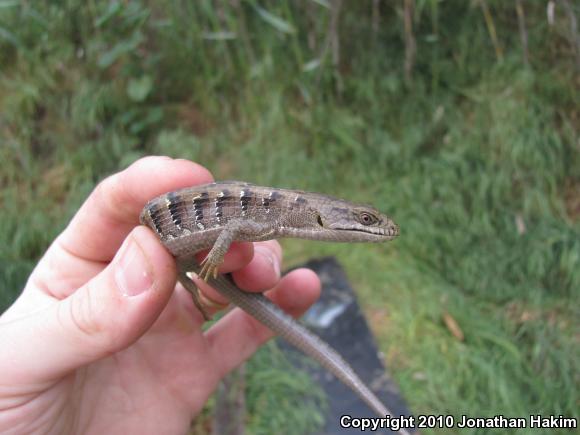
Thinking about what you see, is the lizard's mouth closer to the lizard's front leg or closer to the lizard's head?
the lizard's head

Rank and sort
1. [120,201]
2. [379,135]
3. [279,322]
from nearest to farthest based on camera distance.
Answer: [120,201] → [279,322] → [379,135]

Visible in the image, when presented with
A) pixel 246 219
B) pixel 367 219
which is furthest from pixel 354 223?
pixel 246 219

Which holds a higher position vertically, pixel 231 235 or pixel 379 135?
pixel 231 235
